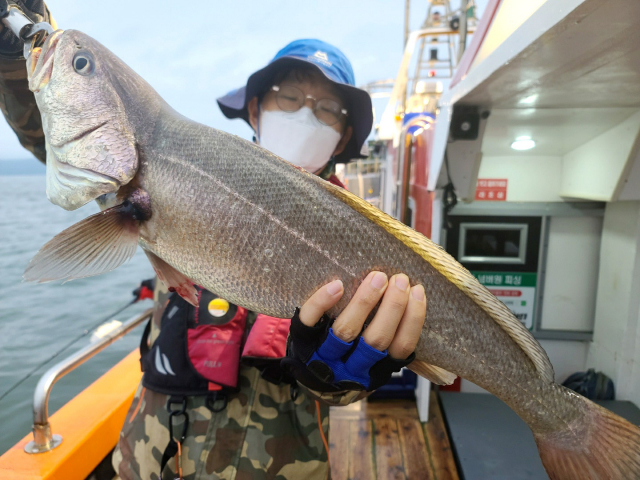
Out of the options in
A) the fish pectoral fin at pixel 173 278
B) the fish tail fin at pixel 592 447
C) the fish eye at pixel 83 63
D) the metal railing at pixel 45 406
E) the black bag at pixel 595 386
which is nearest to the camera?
the fish tail fin at pixel 592 447

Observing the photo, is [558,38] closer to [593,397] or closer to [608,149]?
[608,149]

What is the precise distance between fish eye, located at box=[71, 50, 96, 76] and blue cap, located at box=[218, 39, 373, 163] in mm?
798

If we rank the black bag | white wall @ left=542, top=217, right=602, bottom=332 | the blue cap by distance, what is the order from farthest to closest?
white wall @ left=542, top=217, right=602, bottom=332, the black bag, the blue cap

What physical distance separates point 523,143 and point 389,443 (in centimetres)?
305

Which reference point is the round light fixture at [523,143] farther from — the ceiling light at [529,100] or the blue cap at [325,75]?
the blue cap at [325,75]

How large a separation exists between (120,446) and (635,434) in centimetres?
211

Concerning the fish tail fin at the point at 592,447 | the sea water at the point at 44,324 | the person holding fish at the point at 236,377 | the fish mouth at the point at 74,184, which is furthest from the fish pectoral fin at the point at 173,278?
the sea water at the point at 44,324

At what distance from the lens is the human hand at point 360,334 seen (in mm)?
1273

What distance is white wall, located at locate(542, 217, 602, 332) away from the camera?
3869 millimetres

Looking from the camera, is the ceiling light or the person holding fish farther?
the ceiling light

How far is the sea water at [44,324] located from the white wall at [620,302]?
4.47 m

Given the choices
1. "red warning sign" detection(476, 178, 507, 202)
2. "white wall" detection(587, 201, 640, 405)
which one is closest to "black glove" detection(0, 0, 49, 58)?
"red warning sign" detection(476, 178, 507, 202)

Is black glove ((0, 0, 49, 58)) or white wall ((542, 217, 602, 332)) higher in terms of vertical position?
black glove ((0, 0, 49, 58))

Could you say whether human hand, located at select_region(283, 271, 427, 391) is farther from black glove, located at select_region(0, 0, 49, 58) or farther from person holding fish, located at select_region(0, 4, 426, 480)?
black glove, located at select_region(0, 0, 49, 58)
